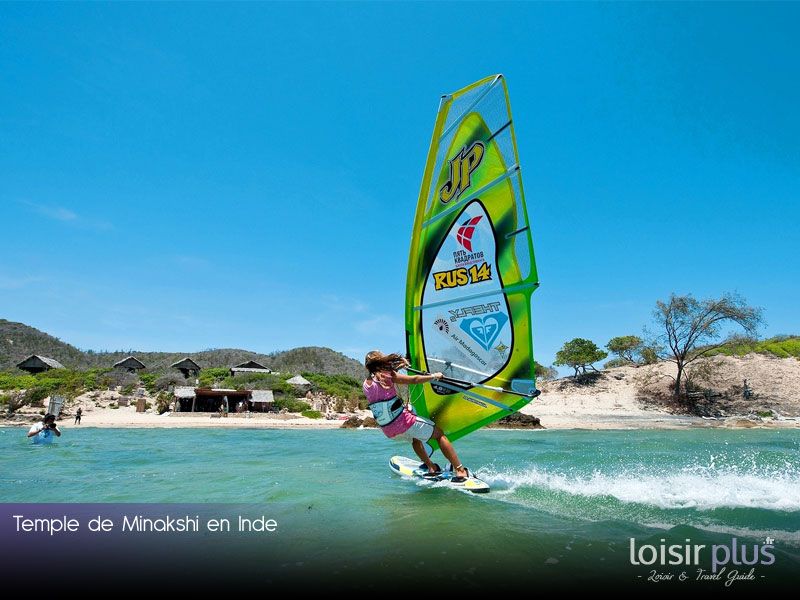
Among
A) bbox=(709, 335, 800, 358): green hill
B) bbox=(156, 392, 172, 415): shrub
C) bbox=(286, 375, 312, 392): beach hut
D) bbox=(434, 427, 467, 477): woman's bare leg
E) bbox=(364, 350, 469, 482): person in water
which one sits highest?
bbox=(709, 335, 800, 358): green hill

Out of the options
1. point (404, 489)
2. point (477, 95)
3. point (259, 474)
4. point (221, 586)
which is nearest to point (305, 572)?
point (221, 586)

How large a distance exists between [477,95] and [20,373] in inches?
1636

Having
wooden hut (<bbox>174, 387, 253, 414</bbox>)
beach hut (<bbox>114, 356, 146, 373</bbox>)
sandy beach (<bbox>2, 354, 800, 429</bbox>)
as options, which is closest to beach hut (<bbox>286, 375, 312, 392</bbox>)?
wooden hut (<bbox>174, 387, 253, 414</bbox>)

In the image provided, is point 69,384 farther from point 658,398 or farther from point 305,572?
point 658,398

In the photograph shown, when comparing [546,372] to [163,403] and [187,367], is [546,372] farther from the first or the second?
[187,367]

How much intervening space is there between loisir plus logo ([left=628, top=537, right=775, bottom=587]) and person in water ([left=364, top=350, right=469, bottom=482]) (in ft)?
7.45

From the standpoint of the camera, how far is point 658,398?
27.8 metres

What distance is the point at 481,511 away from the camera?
4031mm

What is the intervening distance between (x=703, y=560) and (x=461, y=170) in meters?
4.13

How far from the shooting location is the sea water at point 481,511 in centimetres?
272

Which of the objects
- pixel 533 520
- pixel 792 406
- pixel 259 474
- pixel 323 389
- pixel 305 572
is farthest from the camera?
pixel 323 389

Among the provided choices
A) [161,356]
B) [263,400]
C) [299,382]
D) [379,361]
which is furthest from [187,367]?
[379,361]

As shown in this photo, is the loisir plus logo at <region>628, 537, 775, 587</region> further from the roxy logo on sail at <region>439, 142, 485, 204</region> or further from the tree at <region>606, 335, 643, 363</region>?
the tree at <region>606, 335, 643, 363</region>

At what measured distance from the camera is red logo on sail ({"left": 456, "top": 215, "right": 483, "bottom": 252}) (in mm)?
5254
